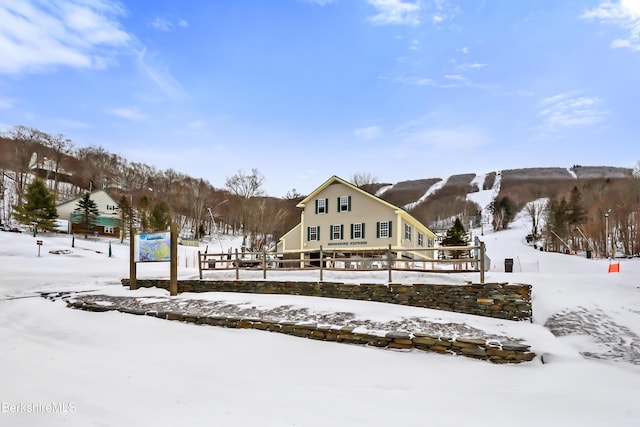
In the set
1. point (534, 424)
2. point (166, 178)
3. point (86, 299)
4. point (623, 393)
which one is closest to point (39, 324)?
point (86, 299)

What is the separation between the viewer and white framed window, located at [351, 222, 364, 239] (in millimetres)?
25641

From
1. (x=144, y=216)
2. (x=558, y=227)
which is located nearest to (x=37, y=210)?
(x=144, y=216)

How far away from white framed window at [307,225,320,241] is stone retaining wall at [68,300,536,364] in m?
17.7

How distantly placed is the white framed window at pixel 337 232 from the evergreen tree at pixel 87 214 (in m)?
33.7

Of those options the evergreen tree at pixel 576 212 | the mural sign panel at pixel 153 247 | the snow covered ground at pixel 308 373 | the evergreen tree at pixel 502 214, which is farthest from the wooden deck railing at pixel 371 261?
the evergreen tree at pixel 502 214

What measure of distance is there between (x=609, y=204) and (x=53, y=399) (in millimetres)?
69651

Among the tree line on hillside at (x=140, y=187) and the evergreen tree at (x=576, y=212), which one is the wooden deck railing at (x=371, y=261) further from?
the evergreen tree at (x=576, y=212)

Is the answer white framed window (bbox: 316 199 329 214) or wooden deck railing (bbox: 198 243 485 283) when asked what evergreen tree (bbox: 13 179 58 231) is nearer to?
wooden deck railing (bbox: 198 243 485 283)

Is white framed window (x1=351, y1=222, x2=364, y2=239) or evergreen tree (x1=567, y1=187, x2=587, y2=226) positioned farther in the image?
evergreen tree (x1=567, y1=187, x2=587, y2=226)

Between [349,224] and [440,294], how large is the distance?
629 inches

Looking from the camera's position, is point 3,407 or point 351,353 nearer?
point 3,407

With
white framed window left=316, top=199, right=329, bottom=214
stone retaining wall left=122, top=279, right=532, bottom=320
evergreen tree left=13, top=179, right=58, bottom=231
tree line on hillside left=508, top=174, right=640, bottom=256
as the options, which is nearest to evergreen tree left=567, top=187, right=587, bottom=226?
tree line on hillside left=508, top=174, right=640, bottom=256

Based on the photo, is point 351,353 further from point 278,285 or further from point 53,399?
point 278,285

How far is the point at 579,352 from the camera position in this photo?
7773 mm
